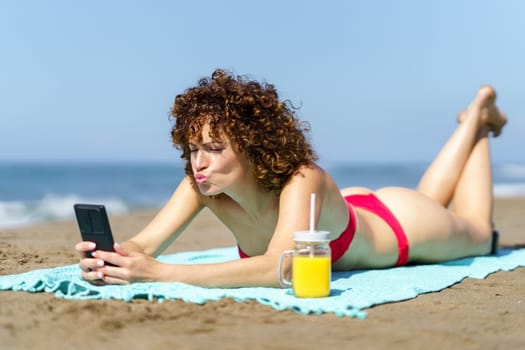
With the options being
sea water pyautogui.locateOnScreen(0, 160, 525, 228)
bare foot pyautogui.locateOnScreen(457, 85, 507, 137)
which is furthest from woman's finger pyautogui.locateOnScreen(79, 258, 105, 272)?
sea water pyautogui.locateOnScreen(0, 160, 525, 228)

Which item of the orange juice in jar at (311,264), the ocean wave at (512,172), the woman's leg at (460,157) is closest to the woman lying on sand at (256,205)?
the orange juice in jar at (311,264)

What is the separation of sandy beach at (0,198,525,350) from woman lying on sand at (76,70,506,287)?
0.27 m

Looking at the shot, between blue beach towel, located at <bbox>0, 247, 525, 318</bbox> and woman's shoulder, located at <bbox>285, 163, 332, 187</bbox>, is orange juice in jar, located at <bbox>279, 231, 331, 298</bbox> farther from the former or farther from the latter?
Result: woman's shoulder, located at <bbox>285, 163, 332, 187</bbox>

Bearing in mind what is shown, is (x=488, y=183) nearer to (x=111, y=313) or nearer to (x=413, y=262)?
(x=413, y=262)

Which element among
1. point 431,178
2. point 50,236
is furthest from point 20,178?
point 431,178

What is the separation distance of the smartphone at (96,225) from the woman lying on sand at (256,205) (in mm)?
47

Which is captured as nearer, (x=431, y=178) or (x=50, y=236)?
(x=431, y=178)

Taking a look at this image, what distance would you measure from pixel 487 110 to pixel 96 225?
141 inches

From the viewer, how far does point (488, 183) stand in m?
5.31

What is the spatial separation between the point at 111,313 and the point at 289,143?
1.31 metres

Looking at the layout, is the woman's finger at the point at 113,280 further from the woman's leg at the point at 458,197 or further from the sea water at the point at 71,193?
the sea water at the point at 71,193

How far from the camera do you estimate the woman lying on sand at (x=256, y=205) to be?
3227 millimetres

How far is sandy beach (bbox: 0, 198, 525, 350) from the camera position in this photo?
2.42 m

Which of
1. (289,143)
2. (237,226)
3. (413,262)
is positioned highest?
(289,143)
